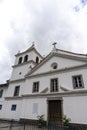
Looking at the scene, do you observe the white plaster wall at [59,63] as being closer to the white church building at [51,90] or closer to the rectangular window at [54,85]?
the white church building at [51,90]

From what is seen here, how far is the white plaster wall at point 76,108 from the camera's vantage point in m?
10.8

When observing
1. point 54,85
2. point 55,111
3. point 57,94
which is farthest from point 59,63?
point 55,111

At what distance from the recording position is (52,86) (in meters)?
14.2

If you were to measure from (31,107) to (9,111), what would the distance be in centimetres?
467

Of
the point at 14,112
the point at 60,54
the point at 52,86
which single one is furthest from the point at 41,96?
the point at 60,54

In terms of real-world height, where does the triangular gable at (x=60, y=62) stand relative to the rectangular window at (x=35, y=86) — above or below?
above

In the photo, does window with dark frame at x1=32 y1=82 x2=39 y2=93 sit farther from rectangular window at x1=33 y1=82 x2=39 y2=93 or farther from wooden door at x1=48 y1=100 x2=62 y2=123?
wooden door at x1=48 y1=100 x2=62 y2=123

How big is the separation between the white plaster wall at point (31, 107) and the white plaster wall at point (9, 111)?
1.30 meters

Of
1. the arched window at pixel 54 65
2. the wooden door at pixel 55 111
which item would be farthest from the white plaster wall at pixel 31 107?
the arched window at pixel 54 65

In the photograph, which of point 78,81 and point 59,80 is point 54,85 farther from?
point 78,81

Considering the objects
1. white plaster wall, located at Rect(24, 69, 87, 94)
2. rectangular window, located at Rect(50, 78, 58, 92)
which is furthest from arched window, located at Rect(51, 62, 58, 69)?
rectangular window, located at Rect(50, 78, 58, 92)

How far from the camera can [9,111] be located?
16984mm

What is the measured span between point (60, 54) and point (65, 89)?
5217mm

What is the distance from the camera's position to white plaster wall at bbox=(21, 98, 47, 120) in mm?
13508
